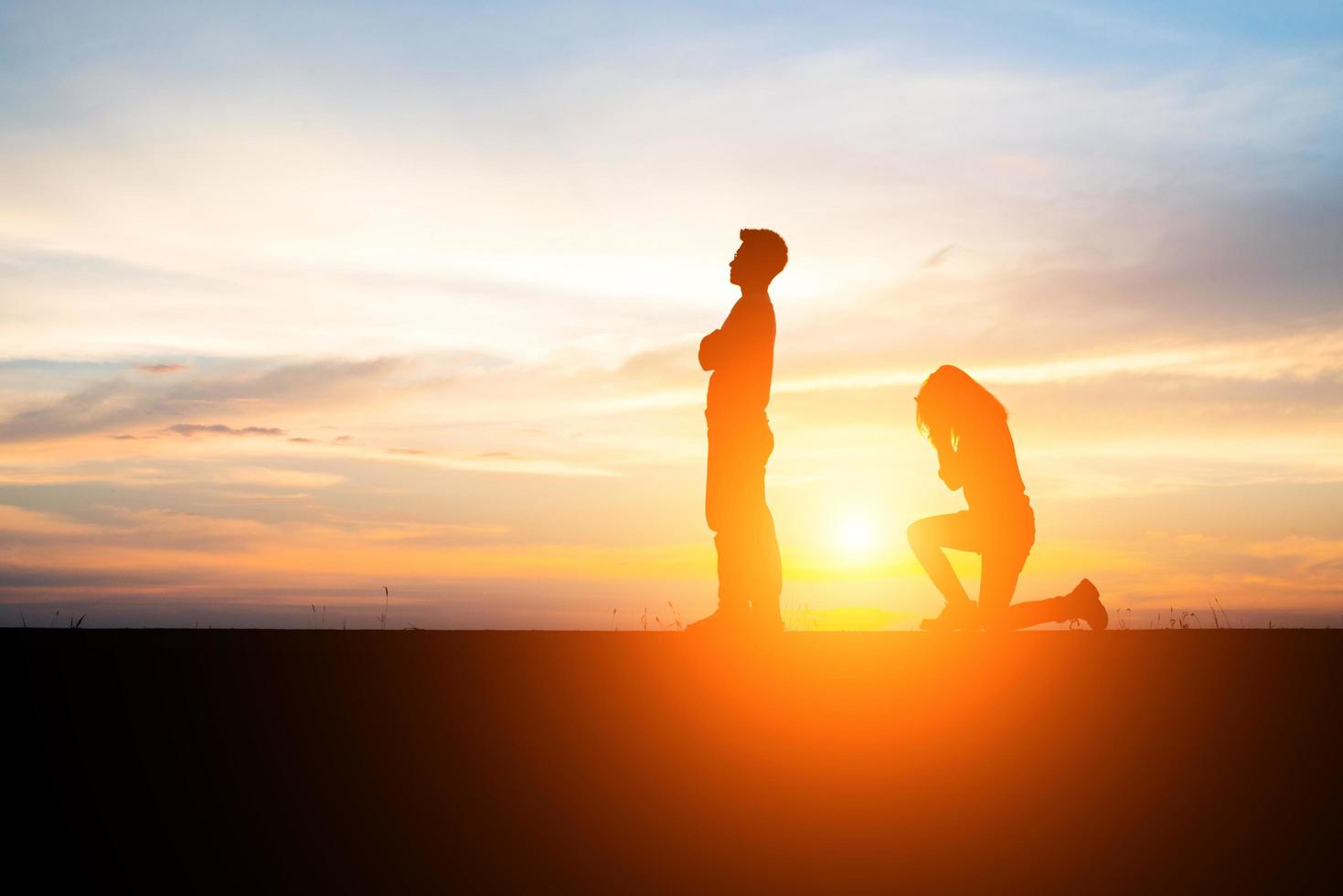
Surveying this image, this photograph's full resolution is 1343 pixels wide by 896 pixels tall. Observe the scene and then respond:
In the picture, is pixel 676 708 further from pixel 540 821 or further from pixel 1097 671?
pixel 1097 671

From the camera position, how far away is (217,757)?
5.96m

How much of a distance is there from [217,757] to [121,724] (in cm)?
102

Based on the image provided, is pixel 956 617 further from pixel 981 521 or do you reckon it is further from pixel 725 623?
pixel 725 623

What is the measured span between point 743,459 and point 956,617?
247 cm

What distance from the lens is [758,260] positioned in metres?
11.4

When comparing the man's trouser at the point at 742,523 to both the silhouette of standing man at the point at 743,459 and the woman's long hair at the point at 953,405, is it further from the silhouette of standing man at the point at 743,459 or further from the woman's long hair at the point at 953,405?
the woman's long hair at the point at 953,405

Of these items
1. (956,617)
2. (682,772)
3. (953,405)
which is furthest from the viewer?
(956,617)

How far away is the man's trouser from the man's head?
132 centimetres

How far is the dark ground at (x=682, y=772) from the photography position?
4684mm

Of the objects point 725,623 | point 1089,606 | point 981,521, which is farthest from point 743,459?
point 1089,606

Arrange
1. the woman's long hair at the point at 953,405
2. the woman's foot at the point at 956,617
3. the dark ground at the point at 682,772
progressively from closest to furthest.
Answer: the dark ground at the point at 682,772 < the woman's long hair at the point at 953,405 < the woman's foot at the point at 956,617

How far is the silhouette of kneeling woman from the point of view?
1111 cm

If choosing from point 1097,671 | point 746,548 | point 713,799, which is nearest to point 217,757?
point 713,799

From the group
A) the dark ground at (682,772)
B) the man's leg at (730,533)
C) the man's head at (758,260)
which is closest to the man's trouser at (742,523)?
the man's leg at (730,533)
